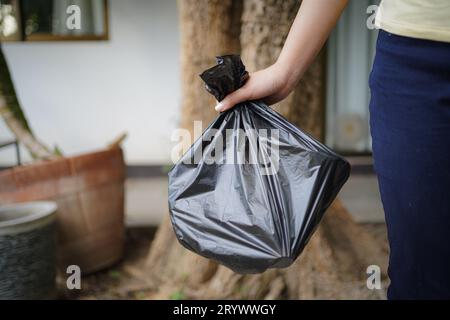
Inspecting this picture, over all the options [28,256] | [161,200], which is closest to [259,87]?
[28,256]

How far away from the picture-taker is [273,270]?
2.65 m

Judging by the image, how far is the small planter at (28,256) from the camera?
2416mm

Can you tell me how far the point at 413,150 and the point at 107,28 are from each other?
15.2 ft

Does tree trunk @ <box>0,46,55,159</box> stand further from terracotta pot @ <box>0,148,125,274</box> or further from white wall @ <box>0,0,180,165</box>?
white wall @ <box>0,0,180,165</box>

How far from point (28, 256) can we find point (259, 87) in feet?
5.71

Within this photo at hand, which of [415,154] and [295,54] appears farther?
[295,54]

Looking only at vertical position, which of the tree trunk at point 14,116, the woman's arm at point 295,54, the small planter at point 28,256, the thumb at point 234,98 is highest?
the woman's arm at point 295,54

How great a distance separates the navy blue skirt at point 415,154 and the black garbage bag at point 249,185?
168mm

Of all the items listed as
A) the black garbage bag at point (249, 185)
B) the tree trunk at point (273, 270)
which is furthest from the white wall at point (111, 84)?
the black garbage bag at point (249, 185)

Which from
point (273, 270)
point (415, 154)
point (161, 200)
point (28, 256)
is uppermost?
point (415, 154)

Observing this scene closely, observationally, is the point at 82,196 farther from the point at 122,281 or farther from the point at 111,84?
the point at 111,84

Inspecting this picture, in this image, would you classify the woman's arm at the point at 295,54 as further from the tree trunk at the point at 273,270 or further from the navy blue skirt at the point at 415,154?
the tree trunk at the point at 273,270

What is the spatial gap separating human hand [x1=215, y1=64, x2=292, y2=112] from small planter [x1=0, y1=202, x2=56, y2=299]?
5.18ft
